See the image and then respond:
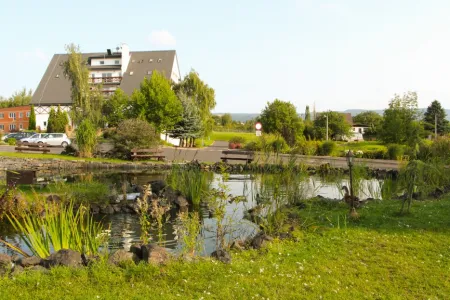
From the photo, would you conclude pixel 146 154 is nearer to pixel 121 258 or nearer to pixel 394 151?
pixel 394 151

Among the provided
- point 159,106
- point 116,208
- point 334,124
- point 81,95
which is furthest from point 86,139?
point 334,124

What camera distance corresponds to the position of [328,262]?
5.86 m

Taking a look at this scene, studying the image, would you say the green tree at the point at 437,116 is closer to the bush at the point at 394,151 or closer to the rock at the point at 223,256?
the bush at the point at 394,151

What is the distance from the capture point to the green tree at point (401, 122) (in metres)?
33.8

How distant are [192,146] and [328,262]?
36.7 m

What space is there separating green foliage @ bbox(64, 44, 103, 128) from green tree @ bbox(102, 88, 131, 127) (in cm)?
89

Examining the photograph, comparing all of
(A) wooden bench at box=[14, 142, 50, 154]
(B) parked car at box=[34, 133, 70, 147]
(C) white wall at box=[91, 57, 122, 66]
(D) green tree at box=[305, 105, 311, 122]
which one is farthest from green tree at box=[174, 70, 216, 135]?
(D) green tree at box=[305, 105, 311, 122]

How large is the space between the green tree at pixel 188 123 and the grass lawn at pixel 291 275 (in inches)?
1347

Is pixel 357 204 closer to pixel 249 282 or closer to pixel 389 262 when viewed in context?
pixel 389 262

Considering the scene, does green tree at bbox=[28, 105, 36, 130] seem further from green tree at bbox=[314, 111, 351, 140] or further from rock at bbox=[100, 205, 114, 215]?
rock at bbox=[100, 205, 114, 215]

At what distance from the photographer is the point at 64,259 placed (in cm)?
545

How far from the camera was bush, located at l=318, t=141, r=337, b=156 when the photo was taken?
31.5 meters

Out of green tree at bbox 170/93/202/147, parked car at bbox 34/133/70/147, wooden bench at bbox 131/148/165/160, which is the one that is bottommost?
wooden bench at bbox 131/148/165/160

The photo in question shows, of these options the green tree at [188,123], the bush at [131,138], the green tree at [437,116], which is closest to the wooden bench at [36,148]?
the bush at [131,138]
